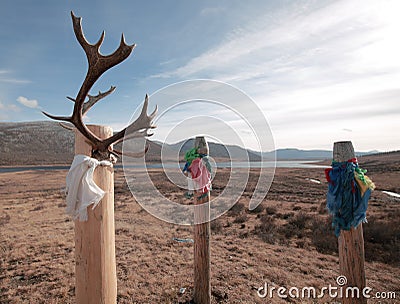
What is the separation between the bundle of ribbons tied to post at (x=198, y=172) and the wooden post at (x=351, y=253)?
1.94 meters

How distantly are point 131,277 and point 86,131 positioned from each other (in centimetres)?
462

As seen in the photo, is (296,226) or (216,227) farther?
(296,226)

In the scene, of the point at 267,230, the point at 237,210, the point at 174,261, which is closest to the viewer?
the point at 174,261

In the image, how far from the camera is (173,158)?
12.1 ft

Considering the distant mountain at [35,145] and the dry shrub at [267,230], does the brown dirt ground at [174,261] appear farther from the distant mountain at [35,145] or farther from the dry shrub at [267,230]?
the distant mountain at [35,145]

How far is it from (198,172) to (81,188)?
84.7 inches

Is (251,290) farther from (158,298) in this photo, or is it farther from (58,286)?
(58,286)

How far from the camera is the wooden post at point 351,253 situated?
258 centimetres

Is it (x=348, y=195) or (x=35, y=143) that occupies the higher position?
(x=35, y=143)

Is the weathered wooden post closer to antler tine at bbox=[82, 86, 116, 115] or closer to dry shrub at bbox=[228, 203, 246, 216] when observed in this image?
antler tine at bbox=[82, 86, 116, 115]

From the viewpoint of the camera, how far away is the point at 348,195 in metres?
2.65

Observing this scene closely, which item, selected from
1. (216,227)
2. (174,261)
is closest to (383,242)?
(216,227)

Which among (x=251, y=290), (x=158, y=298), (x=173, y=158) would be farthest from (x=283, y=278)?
(x=173, y=158)

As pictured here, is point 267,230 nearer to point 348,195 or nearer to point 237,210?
point 237,210
